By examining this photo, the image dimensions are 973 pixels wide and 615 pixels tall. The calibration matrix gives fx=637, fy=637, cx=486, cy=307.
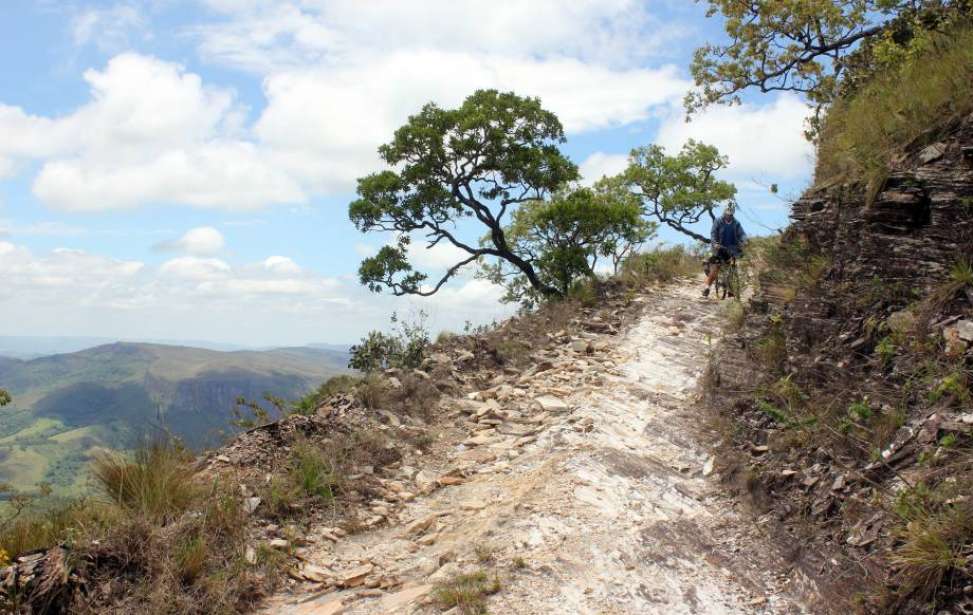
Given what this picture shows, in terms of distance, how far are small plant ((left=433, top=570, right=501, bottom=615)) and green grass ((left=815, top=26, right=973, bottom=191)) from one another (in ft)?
18.7

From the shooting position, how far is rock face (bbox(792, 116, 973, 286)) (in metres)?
6.06

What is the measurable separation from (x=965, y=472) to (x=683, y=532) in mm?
2315

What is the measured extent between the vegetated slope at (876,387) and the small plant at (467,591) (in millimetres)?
2522

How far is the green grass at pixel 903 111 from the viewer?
6836 millimetres

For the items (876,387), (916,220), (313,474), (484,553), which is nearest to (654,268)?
(916,220)

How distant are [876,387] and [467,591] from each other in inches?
163

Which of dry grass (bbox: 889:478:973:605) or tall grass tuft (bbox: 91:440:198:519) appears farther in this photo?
tall grass tuft (bbox: 91:440:198:519)

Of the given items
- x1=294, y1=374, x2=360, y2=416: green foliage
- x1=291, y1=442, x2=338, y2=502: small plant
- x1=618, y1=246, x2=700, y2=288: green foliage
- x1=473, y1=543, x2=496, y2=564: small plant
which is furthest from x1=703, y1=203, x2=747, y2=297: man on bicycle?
x1=473, y1=543, x2=496, y2=564: small plant

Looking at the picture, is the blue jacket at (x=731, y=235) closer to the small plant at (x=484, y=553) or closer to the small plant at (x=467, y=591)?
the small plant at (x=484, y=553)

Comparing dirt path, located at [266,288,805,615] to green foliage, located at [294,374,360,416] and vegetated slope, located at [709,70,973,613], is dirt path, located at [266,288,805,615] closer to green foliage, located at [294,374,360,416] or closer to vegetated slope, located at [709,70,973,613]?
vegetated slope, located at [709,70,973,613]

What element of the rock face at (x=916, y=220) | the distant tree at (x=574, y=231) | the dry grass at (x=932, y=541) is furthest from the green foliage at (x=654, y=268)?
the dry grass at (x=932, y=541)

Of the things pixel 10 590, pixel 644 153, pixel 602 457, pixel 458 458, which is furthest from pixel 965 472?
pixel 644 153

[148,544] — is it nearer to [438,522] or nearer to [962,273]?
[438,522]

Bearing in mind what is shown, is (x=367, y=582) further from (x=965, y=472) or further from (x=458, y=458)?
(x=965, y=472)
